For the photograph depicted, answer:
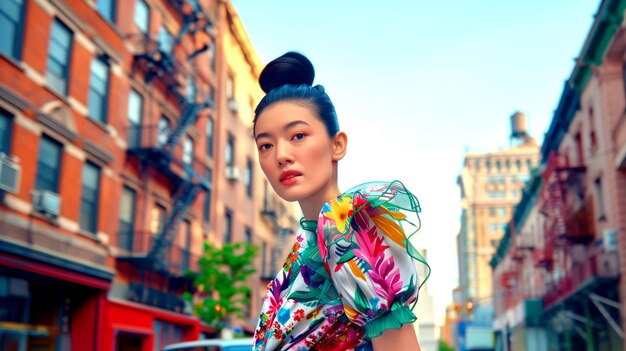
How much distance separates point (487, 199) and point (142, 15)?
9315 cm

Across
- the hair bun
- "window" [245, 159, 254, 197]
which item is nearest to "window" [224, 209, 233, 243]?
"window" [245, 159, 254, 197]

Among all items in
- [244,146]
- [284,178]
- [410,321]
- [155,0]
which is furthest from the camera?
[244,146]

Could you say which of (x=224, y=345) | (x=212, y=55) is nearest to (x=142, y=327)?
(x=224, y=345)

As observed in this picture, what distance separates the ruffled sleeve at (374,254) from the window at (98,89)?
57.6 ft

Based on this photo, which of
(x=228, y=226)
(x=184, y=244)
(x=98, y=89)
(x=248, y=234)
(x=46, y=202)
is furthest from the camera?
(x=248, y=234)

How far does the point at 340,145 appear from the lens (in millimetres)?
2875

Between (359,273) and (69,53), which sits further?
(69,53)

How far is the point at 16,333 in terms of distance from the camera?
1555 cm

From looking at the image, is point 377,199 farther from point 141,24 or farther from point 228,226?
point 228,226

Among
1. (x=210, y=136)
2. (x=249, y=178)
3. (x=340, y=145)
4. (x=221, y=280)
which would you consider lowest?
(x=340, y=145)

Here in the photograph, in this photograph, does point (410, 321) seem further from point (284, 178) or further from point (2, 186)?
point (2, 186)

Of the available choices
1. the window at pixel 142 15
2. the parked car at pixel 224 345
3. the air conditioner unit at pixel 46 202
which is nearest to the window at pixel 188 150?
the window at pixel 142 15

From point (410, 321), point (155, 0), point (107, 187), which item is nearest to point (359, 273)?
point (410, 321)

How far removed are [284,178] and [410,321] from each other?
0.77 metres
